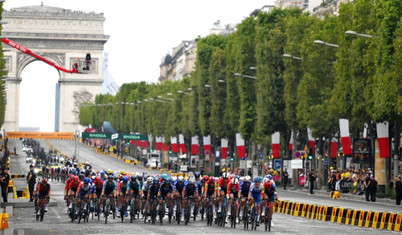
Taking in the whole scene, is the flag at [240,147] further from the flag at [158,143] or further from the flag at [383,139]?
the flag at [158,143]

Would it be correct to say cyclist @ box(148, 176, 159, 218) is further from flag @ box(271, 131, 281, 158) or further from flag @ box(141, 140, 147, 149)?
flag @ box(141, 140, 147, 149)

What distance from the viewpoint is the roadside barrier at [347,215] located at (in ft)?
120

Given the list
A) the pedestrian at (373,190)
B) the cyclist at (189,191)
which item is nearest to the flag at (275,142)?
the pedestrian at (373,190)

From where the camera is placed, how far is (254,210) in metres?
35.8

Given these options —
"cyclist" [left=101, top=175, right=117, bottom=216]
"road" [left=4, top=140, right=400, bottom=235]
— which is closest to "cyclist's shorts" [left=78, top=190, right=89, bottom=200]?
"cyclist" [left=101, top=175, right=117, bottom=216]

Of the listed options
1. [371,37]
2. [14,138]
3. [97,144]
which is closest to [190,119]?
[371,37]

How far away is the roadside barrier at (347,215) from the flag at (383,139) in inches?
428

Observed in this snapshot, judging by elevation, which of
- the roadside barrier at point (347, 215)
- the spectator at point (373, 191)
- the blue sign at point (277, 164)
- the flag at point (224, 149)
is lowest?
the roadside barrier at point (347, 215)

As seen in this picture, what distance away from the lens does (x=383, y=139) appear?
60.2 meters

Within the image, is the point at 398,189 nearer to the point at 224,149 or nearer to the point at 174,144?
the point at 224,149

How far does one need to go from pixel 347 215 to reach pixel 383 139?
20.3 meters

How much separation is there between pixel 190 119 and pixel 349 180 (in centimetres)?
4587

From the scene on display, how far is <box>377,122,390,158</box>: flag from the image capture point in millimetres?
59531

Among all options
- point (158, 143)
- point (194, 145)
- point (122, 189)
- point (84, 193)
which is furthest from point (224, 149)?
point (84, 193)
